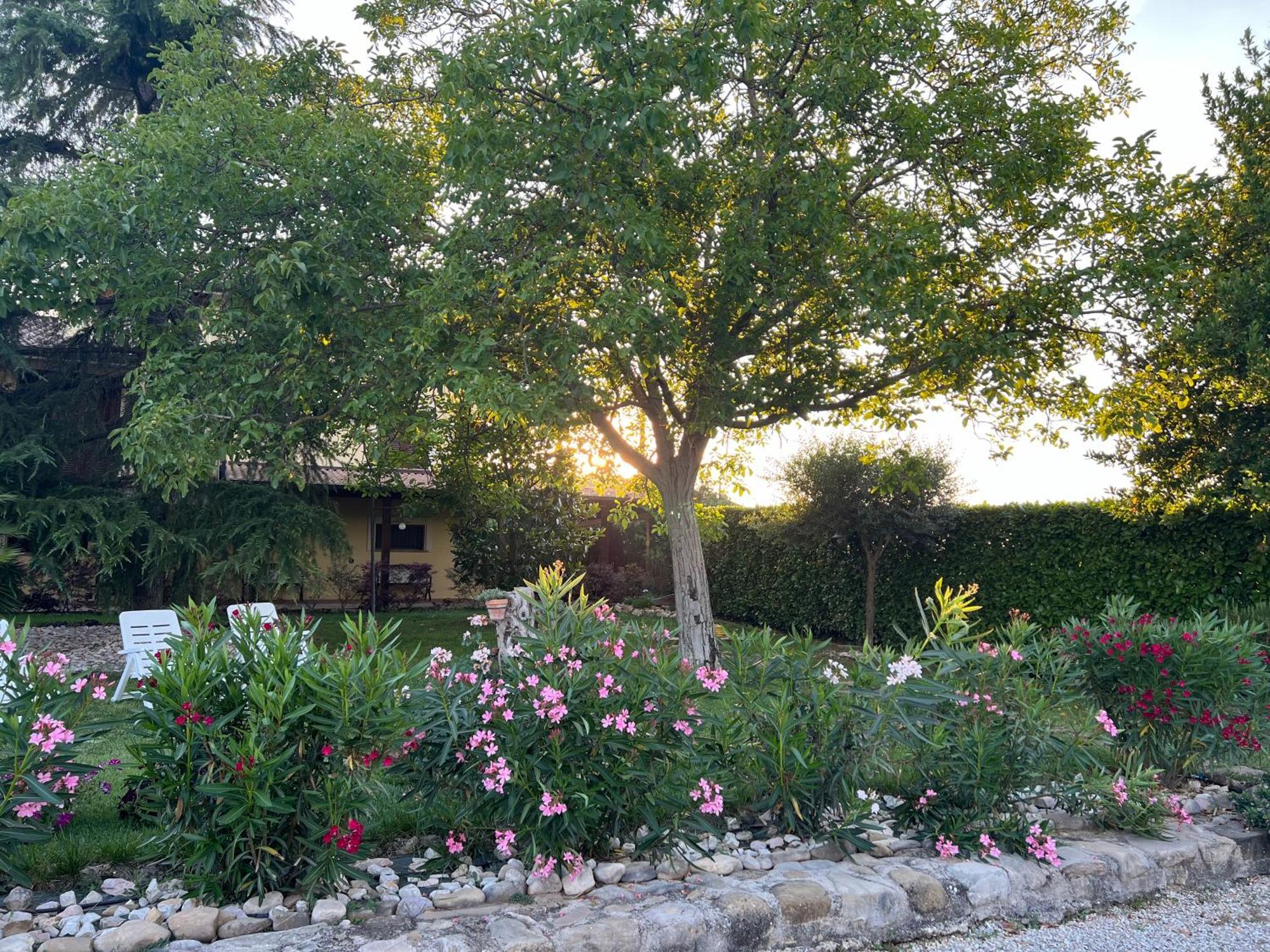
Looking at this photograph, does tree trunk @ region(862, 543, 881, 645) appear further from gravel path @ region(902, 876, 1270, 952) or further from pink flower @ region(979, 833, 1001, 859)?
pink flower @ region(979, 833, 1001, 859)

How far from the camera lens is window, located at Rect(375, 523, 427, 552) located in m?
20.7

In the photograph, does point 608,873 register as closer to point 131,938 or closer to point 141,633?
point 131,938

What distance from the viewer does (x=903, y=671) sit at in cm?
392

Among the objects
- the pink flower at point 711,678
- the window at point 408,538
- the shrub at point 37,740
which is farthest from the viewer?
the window at point 408,538

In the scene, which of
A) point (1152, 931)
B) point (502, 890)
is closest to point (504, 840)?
point (502, 890)

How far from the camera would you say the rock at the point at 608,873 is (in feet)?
12.0

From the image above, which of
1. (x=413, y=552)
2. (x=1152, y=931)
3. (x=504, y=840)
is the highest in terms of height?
(x=413, y=552)

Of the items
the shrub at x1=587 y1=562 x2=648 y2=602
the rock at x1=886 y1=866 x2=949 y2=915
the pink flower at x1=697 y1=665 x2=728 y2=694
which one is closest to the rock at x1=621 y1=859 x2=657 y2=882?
the pink flower at x1=697 y1=665 x2=728 y2=694

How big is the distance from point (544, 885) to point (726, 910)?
0.69 m

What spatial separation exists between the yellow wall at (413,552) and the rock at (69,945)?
52.5ft

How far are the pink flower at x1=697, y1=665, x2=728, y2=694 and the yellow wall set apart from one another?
1546 cm

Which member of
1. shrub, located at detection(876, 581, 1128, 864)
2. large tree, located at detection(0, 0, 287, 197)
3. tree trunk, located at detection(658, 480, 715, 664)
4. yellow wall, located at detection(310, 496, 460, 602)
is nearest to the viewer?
shrub, located at detection(876, 581, 1128, 864)

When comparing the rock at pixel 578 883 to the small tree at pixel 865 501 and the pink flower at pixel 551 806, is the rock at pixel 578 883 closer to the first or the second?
the pink flower at pixel 551 806

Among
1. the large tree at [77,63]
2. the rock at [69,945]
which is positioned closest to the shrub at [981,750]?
the rock at [69,945]
